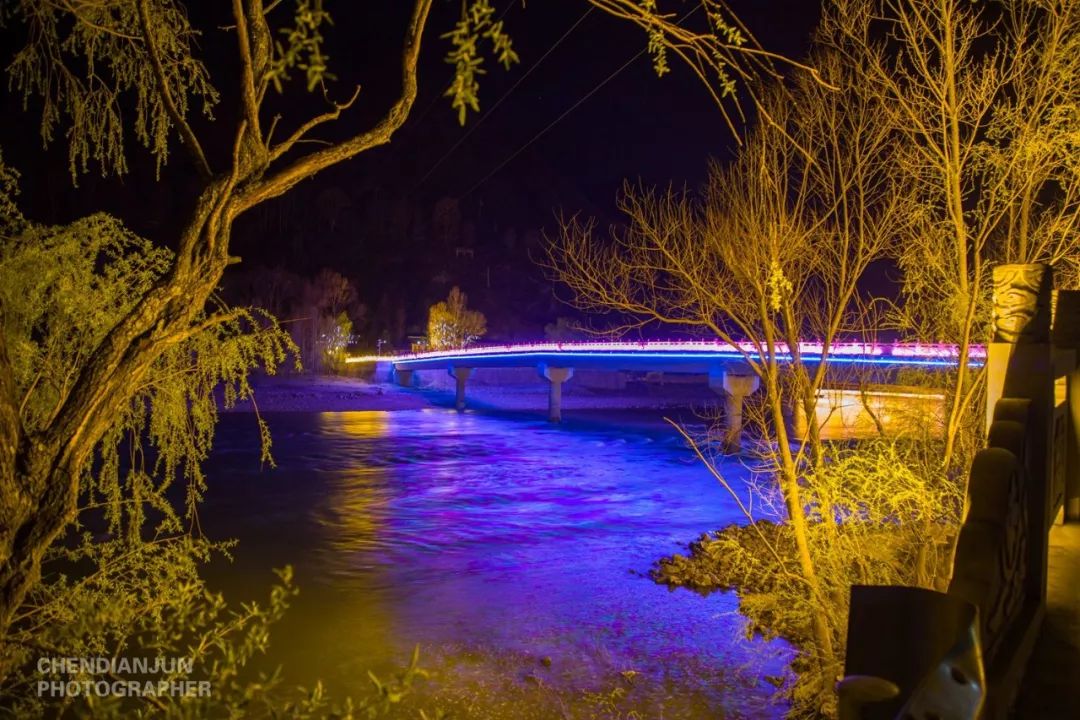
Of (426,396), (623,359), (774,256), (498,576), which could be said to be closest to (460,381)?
(426,396)

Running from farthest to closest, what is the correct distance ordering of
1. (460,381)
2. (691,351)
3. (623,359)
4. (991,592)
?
(460,381) → (623,359) → (691,351) → (991,592)

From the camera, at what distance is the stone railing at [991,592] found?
7.75 ft

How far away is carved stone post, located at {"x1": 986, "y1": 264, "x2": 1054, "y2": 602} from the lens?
4.67 meters

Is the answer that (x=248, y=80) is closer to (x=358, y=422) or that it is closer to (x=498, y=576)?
(x=498, y=576)

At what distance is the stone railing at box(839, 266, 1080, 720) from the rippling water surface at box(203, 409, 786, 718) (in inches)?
257

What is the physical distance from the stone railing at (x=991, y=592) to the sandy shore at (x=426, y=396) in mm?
49039

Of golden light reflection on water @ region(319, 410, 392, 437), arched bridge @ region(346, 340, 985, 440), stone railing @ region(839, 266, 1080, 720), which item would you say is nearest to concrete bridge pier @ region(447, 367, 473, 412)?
arched bridge @ region(346, 340, 985, 440)

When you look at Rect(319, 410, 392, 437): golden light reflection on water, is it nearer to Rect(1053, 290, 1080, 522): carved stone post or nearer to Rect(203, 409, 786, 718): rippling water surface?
Rect(203, 409, 786, 718): rippling water surface

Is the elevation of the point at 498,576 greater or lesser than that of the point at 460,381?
lesser

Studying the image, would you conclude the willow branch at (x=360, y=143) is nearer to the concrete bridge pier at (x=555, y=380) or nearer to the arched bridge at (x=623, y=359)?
the arched bridge at (x=623, y=359)

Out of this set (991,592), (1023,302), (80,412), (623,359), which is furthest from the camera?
(623,359)

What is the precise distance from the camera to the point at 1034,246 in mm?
11633

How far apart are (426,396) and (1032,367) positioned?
6954cm

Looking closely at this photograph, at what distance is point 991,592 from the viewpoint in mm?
3336
